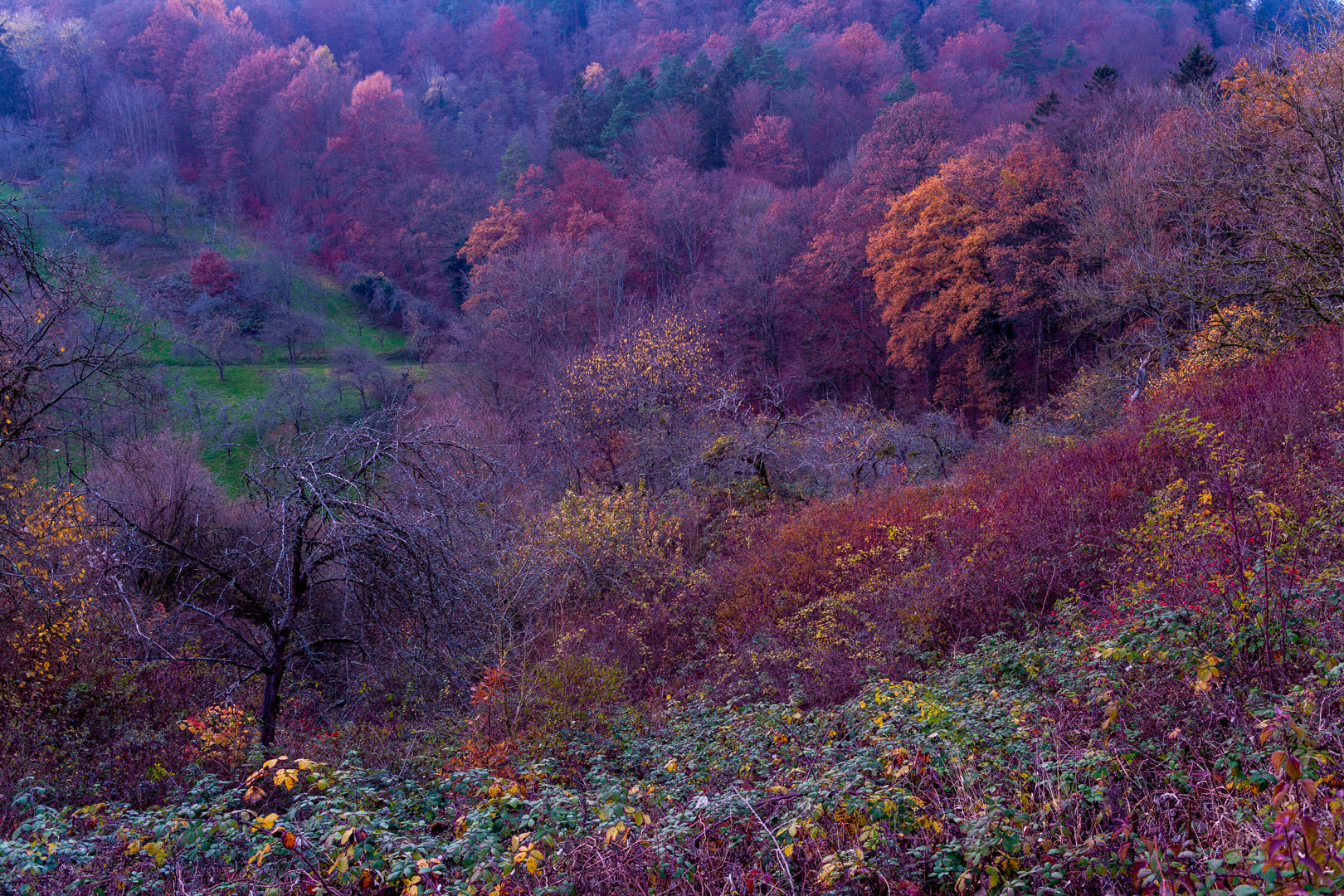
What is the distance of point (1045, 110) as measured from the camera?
1141 inches

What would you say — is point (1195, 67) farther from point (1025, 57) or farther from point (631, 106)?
point (631, 106)

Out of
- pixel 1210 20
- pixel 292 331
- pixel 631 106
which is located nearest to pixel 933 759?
pixel 292 331

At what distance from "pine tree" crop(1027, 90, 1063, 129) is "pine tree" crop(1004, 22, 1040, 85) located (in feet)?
56.4

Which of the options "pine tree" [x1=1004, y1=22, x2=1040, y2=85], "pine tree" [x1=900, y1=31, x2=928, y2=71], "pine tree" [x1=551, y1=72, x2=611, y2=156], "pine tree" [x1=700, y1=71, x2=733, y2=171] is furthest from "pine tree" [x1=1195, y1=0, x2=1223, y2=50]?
"pine tree" [x1=551, y1=72, x2=611, y2=156]

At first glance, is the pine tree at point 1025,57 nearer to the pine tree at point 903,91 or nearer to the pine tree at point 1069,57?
the pine tree at point 1069,57

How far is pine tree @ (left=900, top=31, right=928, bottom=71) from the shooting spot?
47406 mm

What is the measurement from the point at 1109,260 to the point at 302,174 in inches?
2095

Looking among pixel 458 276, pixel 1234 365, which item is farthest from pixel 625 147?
pixel 1234 365

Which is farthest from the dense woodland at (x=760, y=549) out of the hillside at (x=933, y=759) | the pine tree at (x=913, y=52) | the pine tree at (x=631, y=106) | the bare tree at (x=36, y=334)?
the pine tree at (x=913, y=52)

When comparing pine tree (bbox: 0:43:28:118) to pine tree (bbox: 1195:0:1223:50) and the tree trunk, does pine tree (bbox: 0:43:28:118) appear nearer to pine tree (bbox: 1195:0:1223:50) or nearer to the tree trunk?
the tree trunk

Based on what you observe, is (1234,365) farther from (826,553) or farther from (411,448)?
(411,448)

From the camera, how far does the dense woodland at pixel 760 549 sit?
11.4 ft

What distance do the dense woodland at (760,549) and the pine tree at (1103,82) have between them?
0.37 meters

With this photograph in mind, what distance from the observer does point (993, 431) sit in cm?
1916
